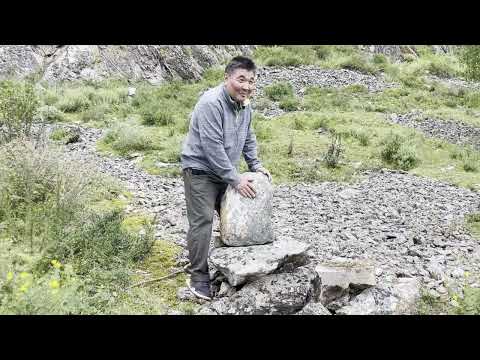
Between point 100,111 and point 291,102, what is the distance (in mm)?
6872

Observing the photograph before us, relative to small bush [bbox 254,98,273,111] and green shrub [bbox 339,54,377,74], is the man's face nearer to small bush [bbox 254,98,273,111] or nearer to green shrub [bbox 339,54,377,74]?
small bush [bbox 254,98,273,111]

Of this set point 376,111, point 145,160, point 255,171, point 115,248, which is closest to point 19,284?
point 115,248

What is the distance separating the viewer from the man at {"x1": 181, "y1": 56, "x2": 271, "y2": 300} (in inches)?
193

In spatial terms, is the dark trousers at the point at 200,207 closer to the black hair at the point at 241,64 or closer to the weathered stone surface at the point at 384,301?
the black hair at the point at 241,64

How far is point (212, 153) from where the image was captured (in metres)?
4.98

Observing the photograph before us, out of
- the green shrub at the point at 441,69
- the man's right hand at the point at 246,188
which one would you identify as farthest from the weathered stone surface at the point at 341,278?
the green shrub at the point at 441,69

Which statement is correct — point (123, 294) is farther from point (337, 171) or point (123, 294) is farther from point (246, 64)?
point (337, 171)

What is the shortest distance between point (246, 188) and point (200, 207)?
1.70ft

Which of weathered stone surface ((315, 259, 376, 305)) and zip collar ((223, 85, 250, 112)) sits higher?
zip collar ((223, 85, 250, 112))

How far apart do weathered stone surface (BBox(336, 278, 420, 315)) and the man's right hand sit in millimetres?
1475

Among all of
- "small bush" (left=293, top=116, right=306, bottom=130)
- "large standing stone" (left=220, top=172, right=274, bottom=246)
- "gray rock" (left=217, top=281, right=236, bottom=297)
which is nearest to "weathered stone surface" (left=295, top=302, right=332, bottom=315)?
"gray rock" (left=217, top=281, right=236, bottom=297)

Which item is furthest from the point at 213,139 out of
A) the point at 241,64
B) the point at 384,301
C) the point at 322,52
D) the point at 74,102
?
the point at 322,52

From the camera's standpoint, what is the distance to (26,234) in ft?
18.7

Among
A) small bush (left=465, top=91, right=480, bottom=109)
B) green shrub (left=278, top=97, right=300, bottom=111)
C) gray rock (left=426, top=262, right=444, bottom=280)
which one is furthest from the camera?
small bush (left=465, top=91, right=480, bottom=109)
